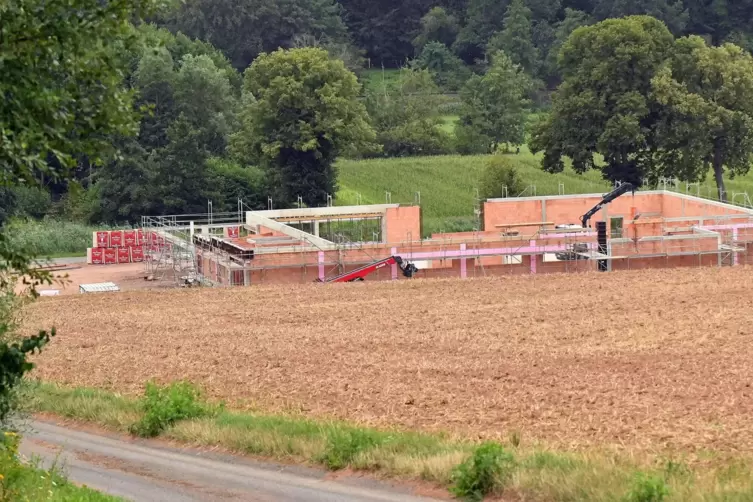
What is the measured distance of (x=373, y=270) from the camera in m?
49.7

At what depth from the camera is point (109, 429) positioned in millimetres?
21406

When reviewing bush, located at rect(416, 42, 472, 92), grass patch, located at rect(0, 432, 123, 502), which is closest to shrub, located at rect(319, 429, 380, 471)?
grass patch, located at rect(0, 432, 123, 502)

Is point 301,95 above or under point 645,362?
above

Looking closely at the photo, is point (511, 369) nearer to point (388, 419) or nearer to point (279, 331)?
point (388, 419)

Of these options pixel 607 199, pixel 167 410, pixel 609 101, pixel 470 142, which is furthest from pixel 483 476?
pixel 470 142

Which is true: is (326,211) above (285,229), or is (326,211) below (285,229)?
above

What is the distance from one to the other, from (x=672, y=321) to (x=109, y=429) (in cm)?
1448

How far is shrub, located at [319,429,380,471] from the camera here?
16.8 meters

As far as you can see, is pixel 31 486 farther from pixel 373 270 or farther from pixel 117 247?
pixel 117 247

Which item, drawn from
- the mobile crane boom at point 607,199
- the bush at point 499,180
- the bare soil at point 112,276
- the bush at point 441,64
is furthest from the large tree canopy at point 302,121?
the bush at point 441,64

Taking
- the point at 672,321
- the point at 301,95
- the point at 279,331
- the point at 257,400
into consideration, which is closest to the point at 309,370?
the point at 257,400

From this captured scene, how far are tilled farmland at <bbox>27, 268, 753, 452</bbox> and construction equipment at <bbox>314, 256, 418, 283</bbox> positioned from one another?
4.30m

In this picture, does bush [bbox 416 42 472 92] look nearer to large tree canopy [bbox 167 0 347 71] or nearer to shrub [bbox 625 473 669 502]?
large tree canopy [bbox 167 0 347 71]

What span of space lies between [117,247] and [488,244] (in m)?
21.4
